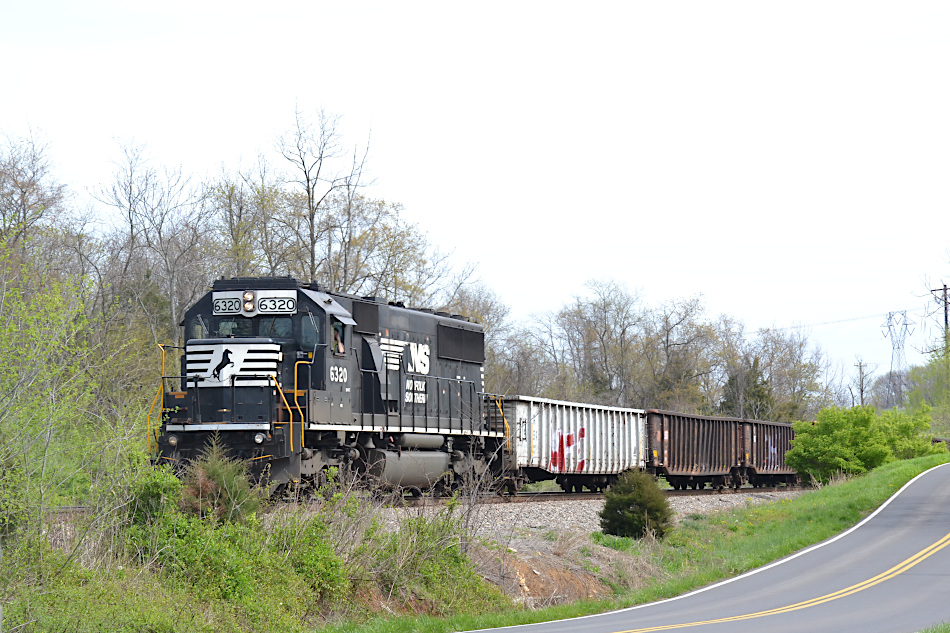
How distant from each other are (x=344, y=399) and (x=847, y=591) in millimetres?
9690

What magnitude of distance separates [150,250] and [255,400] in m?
26.1

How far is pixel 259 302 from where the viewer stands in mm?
18375

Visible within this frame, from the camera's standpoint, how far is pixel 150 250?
40.8 metres

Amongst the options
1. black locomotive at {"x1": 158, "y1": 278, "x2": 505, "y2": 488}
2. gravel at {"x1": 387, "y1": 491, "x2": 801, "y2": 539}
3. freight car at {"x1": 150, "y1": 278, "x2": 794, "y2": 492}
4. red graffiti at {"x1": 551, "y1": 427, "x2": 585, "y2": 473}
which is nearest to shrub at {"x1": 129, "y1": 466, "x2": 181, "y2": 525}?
freight car at {"x1": 150, "y1": 278, "x2": 794, "y2": 492}

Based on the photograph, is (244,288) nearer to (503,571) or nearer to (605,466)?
(503,571)

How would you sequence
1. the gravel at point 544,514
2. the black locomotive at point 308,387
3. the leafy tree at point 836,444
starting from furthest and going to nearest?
the leafy tree at point 836,444
the black locomotive at point 308,387
the gravel at point 544,514

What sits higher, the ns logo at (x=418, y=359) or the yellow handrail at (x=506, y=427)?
the ns logo at (x=418, y=359)

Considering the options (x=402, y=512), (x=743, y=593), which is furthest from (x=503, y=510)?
(x=743, y=593)

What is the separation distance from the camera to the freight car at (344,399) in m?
17.0

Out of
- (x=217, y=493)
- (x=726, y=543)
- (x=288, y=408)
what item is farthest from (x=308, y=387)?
(x=726, y=543)

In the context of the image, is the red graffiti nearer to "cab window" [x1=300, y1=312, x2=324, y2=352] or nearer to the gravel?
the gravel

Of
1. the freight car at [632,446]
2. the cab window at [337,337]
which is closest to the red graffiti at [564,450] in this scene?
the freight car at [632,446]

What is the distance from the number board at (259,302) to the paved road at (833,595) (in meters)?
8.26

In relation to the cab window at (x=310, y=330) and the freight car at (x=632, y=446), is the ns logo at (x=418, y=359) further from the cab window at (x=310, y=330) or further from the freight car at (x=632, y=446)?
the freight car at (x=632, y=446)
